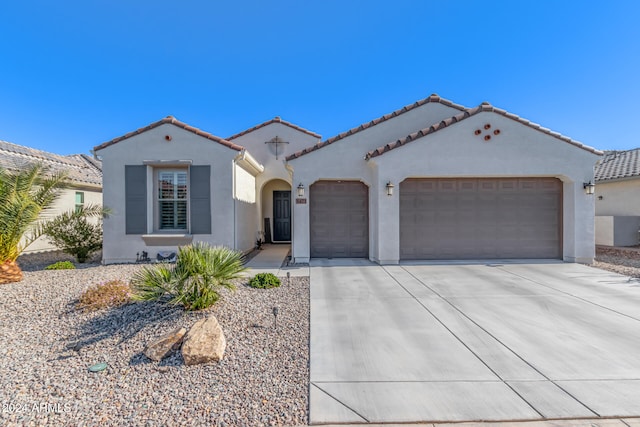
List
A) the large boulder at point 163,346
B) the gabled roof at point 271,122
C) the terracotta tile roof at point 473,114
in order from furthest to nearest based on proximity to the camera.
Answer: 1. the gabled roof at point 271,122
2. the terracotta tile roof at point 473,114
3. the large boulder at point 163,346

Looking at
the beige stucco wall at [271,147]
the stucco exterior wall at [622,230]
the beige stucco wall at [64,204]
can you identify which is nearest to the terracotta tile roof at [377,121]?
the beige stucco wall at [271,147]

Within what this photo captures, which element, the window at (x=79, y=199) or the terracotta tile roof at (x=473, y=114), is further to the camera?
the window at (x=79, y=199)

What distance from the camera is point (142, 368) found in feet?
12.5

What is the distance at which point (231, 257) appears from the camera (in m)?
5.71

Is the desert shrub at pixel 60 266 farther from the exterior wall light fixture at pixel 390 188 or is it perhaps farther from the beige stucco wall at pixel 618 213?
the beige stucco wall at pixel 618 213

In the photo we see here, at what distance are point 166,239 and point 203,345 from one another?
24.1 ft

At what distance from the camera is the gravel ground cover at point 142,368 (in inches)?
118

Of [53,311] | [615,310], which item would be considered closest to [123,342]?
[53,311]

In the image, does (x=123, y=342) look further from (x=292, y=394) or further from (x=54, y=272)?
(x=54, y=272)

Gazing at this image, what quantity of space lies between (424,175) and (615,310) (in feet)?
18.9

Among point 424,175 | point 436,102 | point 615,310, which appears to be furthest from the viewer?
point 436,102

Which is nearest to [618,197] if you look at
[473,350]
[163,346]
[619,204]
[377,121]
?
[619,204]

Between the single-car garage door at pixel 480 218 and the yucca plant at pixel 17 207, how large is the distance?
35.6ft

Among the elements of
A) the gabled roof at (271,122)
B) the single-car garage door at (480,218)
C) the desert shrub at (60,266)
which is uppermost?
the gabled roof at (271,122)
